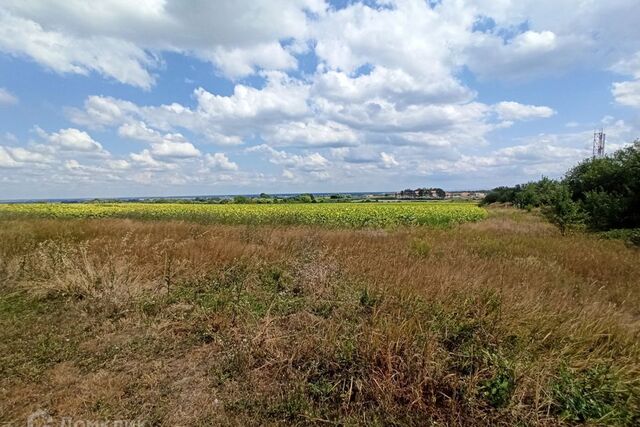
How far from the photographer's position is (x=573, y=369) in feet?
10.8

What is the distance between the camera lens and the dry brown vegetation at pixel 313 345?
2.94 m

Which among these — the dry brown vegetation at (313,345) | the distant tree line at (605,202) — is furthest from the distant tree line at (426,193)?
the dry brown vegetation at (313,345)

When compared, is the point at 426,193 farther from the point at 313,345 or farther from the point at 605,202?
the point at 313,345

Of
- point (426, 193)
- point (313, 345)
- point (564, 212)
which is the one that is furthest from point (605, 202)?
point (426, 193)

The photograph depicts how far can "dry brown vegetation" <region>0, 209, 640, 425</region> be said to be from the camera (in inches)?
116

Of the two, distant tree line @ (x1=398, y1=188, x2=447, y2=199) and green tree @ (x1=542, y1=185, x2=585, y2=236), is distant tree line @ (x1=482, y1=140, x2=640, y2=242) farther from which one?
distant tree line @ (x1=398, y1=188, x2=447, y2=199)

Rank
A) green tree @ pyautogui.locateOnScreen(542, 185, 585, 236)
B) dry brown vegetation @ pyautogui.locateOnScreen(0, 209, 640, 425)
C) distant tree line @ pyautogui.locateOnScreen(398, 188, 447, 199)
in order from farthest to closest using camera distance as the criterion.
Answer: distant tree line @ pyautogui.locateOnScreen(398, 188, 447, 199) → green tree @ pyautogui.locateOnScreen(542, 185, 585, 236) → dry brown vegetation @ pyautogui.locateOnScreen(0, 209, 640, 425)

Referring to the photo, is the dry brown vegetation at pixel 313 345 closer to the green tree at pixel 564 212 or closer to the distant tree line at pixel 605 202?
the green tree at pixel 564 212

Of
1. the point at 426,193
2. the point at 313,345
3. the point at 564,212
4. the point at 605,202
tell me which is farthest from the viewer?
the point at 426,193

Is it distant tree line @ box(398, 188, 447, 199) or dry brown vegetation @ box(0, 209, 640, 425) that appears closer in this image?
dry brown vegetation @ box(0, 209, 640, 425)

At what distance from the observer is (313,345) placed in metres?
3.62

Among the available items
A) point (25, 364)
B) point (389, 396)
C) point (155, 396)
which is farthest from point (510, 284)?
point (25, 364)

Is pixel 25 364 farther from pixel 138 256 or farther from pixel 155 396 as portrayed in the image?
pixel 138 256

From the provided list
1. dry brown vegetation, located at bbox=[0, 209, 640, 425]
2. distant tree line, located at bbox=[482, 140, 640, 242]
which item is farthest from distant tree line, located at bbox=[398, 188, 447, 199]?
dry brown vegetation, located at bbox=[0, 209, 640, 425]
